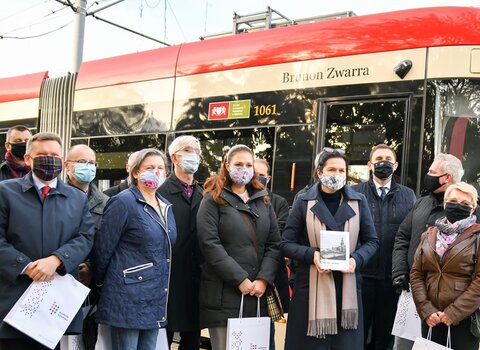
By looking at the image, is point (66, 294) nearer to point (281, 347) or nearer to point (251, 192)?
point (251, 192)

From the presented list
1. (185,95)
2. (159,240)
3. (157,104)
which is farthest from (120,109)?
(159,240)

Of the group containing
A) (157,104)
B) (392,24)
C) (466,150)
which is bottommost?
(466,150)

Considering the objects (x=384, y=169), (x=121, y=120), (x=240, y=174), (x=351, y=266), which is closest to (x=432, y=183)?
(x=384, y=169)

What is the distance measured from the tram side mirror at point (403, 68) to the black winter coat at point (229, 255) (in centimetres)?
189

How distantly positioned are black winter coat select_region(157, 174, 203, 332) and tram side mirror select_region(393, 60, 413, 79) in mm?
2162

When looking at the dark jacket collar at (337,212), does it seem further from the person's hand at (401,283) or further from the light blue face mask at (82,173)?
the light blue face mask at (82,173)

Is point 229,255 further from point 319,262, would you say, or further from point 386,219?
point 386,219

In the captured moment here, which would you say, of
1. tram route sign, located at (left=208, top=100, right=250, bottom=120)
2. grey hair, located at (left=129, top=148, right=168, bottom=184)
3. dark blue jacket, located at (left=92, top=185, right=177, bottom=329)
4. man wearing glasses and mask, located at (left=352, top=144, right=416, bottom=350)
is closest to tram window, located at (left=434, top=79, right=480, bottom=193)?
man wearing glasses and mask, located at (left=352, top=144, right=416, bottom=350)

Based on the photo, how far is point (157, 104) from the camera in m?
6.89

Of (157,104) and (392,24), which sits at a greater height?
(392,24)

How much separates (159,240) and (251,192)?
858mm

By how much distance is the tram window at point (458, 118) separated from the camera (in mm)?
4821

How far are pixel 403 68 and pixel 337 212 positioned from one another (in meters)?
1.75

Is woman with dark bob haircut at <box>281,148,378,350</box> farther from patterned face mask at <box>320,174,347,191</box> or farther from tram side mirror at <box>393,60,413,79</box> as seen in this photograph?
tram side mirror at <box>393,60,413,79</box>
